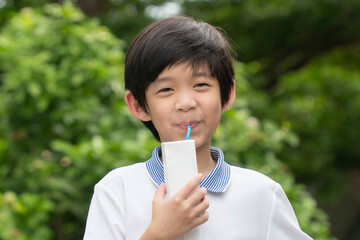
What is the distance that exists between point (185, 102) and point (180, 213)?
0.26m

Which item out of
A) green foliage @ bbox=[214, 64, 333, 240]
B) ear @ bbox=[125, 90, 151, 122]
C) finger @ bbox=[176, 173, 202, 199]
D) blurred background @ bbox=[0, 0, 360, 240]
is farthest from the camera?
green foliage @ bbox=[214, 64, 333, 240]

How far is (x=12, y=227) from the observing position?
2.69 metres

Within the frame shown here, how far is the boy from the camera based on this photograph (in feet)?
4.49

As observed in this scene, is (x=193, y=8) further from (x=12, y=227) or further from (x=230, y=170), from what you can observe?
(x=230, y=170)

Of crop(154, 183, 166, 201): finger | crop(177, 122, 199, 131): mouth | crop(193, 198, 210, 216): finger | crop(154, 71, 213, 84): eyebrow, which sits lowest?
crop(193, 198, 210, 216): finger

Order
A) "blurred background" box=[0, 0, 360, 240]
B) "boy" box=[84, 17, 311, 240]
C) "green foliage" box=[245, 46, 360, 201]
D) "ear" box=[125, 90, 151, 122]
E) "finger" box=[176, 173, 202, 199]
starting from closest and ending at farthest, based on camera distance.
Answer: "finger" box=[176, 173, 202, 199], "boy" box=[84, 17, 311, 240], "ear" box=[125, 90, 151, 122], "blurred background" box=[0, 0, 360, 240], "green foliage" box=[245, 46, 360, 201]

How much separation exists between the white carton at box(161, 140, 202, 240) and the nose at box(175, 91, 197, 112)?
0.10 m

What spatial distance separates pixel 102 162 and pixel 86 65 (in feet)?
2.12

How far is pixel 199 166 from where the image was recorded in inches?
58.4

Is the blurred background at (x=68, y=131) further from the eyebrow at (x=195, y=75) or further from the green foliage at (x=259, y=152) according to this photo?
the eyebrow at (x=195, y=75)

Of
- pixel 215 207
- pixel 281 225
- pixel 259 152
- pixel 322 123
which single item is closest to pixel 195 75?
pixel 215 207

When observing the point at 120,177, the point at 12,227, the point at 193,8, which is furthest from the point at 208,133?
the point at 193,8

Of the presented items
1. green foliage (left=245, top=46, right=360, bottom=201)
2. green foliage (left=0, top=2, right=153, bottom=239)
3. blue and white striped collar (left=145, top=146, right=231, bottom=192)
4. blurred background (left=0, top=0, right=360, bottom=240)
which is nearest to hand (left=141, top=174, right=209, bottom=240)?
blue and white striped collar (left=145, top=146, right=231, bottom=192)

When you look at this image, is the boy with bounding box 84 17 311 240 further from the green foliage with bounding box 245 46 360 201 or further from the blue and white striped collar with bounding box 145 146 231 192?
the green foliage with bounding box 245 46 360 201
